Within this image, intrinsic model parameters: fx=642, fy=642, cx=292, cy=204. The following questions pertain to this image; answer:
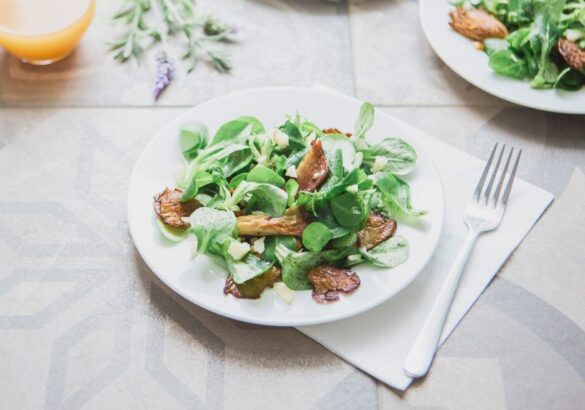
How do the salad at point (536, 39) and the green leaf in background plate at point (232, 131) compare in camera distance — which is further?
the salad at point (536, 39)

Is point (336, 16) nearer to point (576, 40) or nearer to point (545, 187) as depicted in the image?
point (576, 40)

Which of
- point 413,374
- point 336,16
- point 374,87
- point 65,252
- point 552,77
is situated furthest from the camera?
point 336,16

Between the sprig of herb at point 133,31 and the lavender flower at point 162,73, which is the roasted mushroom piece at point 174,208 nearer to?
the lavender flower at point 162,73

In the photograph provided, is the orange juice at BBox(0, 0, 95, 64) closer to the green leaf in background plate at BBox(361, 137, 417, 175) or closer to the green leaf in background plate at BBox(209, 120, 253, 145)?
the green leaf in background plate at BBox(209, 120, 253, 145)

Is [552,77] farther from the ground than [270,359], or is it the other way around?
[552,77]

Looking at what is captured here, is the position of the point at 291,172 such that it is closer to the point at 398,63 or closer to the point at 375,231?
the point at 375,231

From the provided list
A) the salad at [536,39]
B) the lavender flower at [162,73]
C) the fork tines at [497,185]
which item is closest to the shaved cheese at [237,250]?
the fork tines at [497,185]

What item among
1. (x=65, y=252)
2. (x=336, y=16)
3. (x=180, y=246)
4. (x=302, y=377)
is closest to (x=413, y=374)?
(x=302, y=377)
